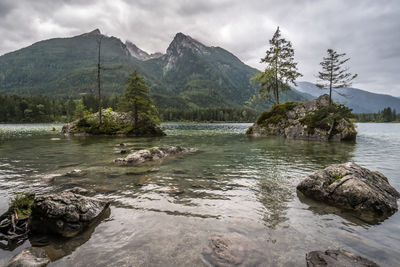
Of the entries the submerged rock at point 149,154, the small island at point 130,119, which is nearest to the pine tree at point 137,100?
the small island at point 130,119

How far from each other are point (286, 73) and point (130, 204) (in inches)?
1820

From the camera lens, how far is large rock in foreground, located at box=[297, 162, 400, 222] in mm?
7438

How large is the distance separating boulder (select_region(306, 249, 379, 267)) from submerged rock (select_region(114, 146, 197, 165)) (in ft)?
44.4

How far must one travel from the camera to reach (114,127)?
45562 millimetres

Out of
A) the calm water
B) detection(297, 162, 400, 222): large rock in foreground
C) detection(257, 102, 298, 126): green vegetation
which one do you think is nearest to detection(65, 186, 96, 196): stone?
the calm water

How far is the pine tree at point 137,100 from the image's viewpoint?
42219mm

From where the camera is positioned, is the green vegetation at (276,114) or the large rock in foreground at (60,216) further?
the green vegetation at (276,114)

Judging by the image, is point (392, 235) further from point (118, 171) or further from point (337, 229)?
point (118, 171)

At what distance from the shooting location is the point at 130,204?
26.2 feet

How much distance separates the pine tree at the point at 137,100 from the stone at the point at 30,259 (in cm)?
3982

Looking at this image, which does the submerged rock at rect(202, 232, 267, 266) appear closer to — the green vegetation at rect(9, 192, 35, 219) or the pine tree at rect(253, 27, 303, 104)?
the green vegetation at rect(9, 192, 35, 219)

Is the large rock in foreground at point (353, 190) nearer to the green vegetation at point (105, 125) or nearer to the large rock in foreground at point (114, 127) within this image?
the large rock in foreground at point (114, 127)

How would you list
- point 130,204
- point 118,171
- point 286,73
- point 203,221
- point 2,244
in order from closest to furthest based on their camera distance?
point 2,244
point 203,221
point 130,204
point 118,171
point 286,73

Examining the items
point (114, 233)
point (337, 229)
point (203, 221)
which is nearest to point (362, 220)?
point (337, 229)
